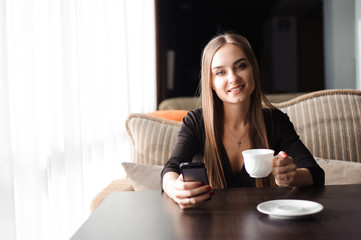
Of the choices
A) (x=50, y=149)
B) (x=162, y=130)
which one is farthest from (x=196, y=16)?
(x=50, y=149)

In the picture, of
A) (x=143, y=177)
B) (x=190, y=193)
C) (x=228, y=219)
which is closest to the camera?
(x=228, y=219)

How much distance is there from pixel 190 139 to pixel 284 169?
0.57 metres

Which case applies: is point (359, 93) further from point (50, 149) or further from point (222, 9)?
point (222, 9)

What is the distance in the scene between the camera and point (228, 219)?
3.22 feet

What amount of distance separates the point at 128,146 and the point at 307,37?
208 centimetres

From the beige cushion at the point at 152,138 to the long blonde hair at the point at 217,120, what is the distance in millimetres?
464

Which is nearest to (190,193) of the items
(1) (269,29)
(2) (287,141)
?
(2) (287,141)

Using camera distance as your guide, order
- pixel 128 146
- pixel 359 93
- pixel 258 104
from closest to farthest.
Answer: pixel 258 104, pixel 359 93, pixel 128 146

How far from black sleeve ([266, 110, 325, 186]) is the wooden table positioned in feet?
0.88

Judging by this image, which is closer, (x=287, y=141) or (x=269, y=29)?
(x=287, y=141)

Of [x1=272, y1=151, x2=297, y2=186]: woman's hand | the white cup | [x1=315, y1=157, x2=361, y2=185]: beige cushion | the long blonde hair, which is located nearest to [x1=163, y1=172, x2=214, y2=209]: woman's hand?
the white cup

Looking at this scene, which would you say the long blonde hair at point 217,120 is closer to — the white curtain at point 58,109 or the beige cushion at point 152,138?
the beige cushion at point 152,138

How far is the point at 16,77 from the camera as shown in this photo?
151 centimetres

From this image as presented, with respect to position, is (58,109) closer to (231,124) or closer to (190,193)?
(231,124)
